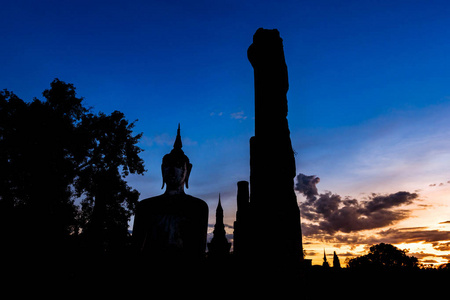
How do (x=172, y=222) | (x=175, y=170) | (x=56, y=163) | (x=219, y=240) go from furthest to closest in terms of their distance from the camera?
(x=219, y=240) → (x=56, y=163) → (x=175, y=170) → (x=172, y=222)

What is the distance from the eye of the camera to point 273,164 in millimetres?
5672

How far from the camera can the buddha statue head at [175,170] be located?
3.23 metres

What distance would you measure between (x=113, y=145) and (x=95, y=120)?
80.3 inches

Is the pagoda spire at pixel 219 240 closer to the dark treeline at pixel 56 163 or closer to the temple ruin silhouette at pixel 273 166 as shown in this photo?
the dark treeline at pixel 56 163

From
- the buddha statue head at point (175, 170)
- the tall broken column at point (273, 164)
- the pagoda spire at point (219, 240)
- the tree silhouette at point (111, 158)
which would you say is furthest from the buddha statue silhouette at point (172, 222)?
the pagoda spire at point (219, 240)

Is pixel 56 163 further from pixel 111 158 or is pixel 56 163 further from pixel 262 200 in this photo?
pixel 262 200

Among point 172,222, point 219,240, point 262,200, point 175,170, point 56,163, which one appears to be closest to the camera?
point 172,222

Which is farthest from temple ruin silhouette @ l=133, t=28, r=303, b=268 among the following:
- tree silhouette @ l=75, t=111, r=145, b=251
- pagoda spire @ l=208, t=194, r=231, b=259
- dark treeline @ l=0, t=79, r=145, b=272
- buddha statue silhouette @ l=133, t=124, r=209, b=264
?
pagoda spire @ l=208, t=194, r=231, b=259

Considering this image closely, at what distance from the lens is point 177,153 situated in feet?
11.2

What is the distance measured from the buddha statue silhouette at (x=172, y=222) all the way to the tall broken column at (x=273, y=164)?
2.48 metres

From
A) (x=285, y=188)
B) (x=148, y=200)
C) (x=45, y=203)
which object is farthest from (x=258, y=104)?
(x=45, y=203)

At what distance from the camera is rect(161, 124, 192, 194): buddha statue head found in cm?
323

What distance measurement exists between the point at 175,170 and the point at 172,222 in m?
0.62

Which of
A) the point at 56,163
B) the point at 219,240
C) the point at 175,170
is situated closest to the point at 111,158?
the point at 56,163
